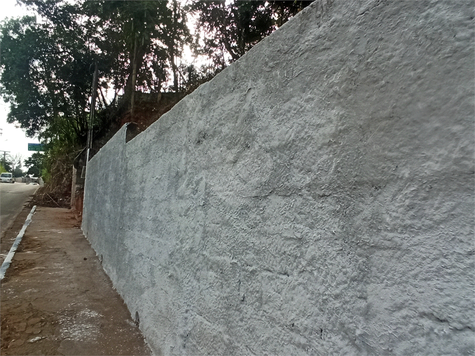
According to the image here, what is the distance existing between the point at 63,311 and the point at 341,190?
4063mm

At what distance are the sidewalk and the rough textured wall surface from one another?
148 centimetres

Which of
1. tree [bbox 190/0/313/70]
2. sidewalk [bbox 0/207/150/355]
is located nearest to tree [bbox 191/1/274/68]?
tree [bbox 190/0/313/70]

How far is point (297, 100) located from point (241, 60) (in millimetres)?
611

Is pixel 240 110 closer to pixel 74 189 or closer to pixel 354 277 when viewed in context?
pixel 354 277

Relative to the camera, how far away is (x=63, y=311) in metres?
4.20

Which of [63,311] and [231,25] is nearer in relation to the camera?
[63,311]

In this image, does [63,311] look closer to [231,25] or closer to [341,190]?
[341,190]

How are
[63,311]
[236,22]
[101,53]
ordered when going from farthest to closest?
1. [101,53]
2. [236,22]
3. [63,311]

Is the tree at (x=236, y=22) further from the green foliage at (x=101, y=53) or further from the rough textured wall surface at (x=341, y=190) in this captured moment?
the rough textured wall surface at (x=341, y=190)

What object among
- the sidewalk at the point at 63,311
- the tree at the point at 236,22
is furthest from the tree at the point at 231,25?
the sidewalk at the point at 63,311

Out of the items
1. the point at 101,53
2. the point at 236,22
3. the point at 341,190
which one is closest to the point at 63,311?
the point at 341,190

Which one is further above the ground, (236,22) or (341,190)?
(236,22)

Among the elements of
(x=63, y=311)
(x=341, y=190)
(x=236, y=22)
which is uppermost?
(x=236, y=22)

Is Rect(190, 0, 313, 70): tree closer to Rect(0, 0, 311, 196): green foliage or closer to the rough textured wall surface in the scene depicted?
Rect(0, 0, 311, 196): green foliage
